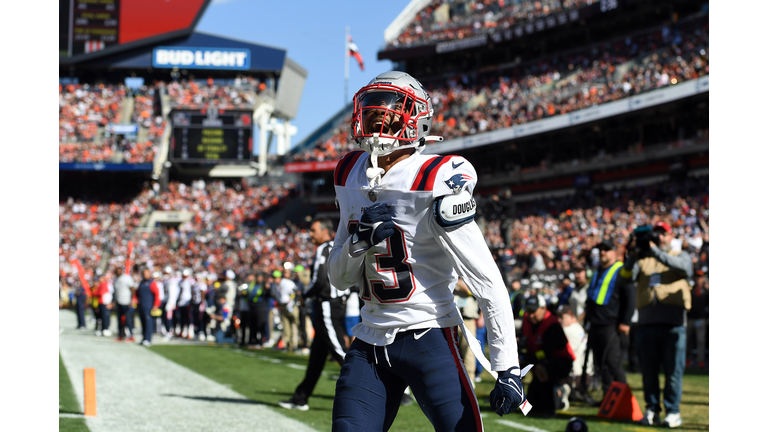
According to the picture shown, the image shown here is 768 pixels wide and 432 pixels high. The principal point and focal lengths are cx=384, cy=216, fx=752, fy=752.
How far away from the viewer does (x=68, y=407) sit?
7.75 metres

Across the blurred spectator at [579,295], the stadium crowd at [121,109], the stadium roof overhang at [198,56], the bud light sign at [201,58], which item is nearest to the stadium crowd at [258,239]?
the blurred spectator at [579,295]

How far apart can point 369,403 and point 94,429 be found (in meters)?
4.41

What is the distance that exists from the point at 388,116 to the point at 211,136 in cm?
3944

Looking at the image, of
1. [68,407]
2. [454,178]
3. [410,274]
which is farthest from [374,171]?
[68,407]

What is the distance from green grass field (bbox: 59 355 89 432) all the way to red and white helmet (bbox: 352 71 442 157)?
4671mm

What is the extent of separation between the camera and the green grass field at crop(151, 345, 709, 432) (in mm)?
7121

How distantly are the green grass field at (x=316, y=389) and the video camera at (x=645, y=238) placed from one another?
65.0 inches

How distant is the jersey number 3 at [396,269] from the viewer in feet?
9.98

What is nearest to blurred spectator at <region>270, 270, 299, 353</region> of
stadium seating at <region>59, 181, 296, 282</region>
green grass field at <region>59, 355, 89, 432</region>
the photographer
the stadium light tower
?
green grass field at <region>59, 355, 89, 432</region>

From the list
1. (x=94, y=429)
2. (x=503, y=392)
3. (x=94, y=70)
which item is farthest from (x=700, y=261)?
(x=94, y=70)

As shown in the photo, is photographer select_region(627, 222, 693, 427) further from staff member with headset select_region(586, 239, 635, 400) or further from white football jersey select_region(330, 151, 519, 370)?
white football jersey select_region(330, 151, 519, 370)

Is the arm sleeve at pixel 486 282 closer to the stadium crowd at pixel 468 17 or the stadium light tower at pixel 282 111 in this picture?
the stadium crowd at pixel 468 17

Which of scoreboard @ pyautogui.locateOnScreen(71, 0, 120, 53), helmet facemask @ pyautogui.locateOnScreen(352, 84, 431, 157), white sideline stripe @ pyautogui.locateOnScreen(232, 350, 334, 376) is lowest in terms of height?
white sideline stripe @ pyautogui.locateOnScreen(232, 350, 334, 376)

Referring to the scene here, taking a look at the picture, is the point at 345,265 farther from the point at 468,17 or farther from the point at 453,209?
the point at 468,17
